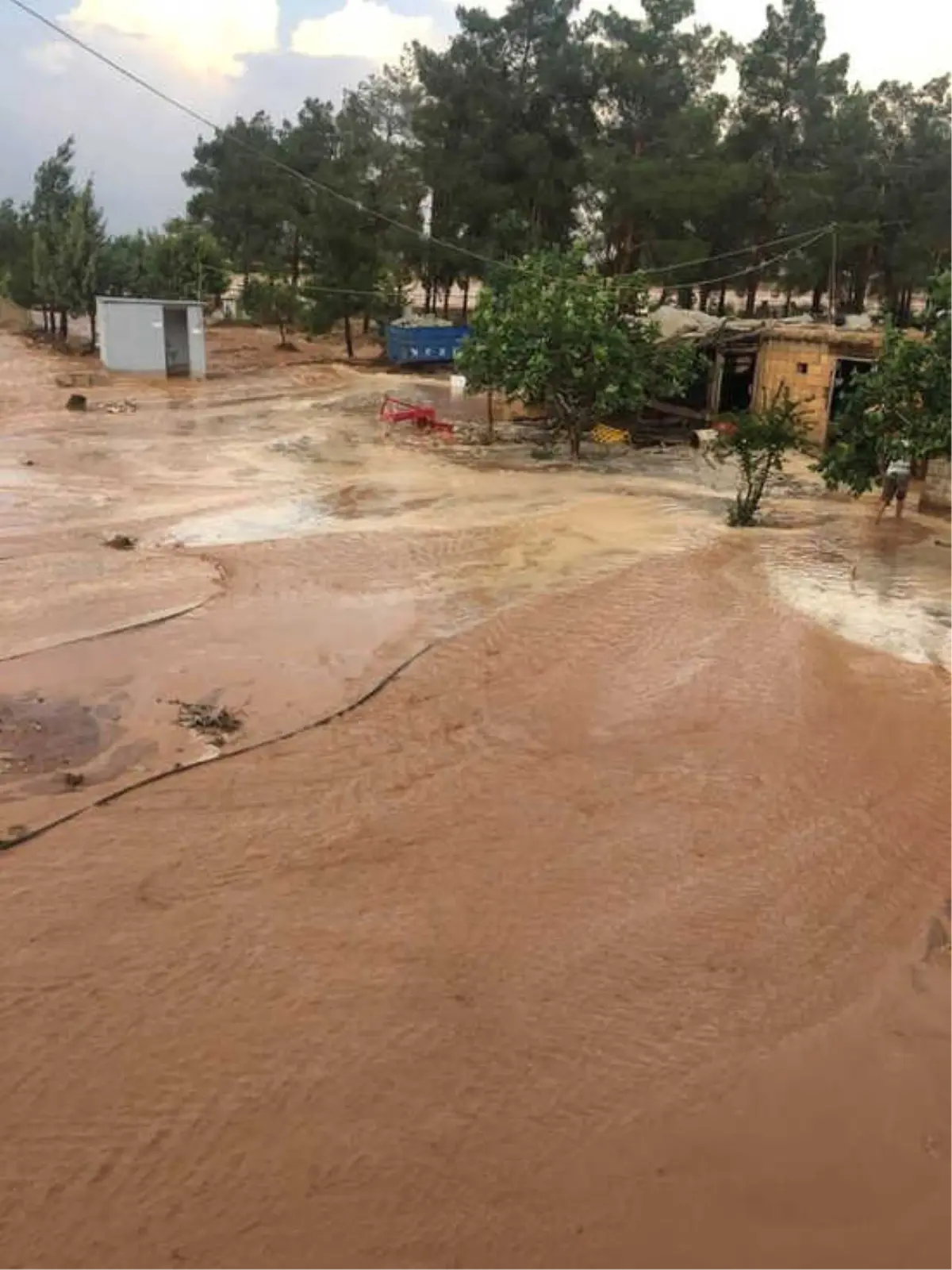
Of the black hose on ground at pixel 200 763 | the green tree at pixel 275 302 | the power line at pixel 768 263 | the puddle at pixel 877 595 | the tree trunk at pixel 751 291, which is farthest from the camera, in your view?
the green tree at pixel 275 302

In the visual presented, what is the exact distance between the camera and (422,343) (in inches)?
1378

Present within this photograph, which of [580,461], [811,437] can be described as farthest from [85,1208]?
[811,437]

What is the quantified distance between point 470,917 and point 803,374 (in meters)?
18.6

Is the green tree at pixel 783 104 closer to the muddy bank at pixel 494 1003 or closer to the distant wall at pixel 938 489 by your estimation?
the distant wall at pixel 938 489

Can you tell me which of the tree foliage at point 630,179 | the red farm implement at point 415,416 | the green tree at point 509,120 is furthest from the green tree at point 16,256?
the red farm implement at point 415,416

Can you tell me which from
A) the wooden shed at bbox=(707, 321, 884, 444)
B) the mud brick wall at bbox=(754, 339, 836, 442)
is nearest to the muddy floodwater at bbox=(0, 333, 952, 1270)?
the wooden shed at bbox=(707, 321, 884, 444)

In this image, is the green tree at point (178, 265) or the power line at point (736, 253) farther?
the green tree at point (178, 265)

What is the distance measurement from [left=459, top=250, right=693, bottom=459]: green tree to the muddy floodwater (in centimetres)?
775

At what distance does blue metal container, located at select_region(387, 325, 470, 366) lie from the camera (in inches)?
1363

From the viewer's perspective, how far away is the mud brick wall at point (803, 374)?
71.9 ft

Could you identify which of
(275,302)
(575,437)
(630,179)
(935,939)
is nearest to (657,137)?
(630,179)

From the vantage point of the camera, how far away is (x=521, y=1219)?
445 centimetres

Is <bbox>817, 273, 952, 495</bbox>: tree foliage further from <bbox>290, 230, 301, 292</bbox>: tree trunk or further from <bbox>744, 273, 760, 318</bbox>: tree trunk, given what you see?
<bbox>290, 230, 301, 292</bbox>: tree trunk

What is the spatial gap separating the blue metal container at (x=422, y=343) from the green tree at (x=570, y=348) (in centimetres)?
1248
